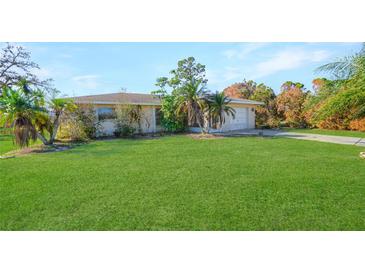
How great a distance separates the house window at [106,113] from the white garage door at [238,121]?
10991 mm

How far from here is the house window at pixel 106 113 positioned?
18.9 metres

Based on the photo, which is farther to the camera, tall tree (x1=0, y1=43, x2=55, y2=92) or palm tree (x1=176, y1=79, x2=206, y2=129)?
tall tree (x1=0, y1=43, x2=55, y2=92)

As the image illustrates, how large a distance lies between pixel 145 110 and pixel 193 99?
565 cm

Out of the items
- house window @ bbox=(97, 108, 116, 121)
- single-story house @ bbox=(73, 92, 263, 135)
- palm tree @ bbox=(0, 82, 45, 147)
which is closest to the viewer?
palm tree @ bbox=(0, 82, 45, 147)

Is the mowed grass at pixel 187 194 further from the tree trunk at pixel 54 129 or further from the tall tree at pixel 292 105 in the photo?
the tall tree at pixel 292 105

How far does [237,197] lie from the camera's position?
5.01m

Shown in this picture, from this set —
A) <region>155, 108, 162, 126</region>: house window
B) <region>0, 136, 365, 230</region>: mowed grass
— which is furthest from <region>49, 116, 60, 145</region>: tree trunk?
<region>155, 108, 162, 126</region>: house window

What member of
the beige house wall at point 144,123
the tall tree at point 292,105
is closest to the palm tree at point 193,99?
the beige house wall at point 144,123

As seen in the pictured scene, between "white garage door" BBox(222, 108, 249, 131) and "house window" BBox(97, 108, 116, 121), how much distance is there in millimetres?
10991

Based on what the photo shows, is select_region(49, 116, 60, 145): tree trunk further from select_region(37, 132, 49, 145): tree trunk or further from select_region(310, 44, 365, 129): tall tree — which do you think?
select_region(310, 44, 365, 129): tall tree

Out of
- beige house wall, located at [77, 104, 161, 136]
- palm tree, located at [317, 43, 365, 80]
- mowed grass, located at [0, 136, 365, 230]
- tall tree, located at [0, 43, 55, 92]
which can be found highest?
tall tree, located at [0, 43, 55, 92]

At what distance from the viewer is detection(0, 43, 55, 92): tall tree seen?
89.1 ft

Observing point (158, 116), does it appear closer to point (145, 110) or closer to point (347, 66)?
point (145, 110)
